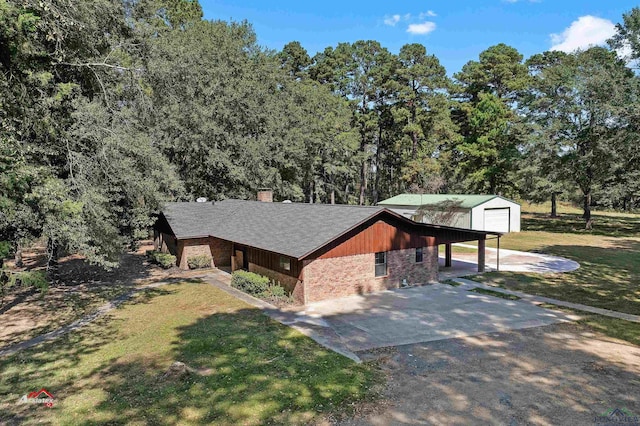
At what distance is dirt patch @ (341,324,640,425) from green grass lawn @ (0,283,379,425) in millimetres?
1072

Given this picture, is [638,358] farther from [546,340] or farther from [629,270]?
[629,270]

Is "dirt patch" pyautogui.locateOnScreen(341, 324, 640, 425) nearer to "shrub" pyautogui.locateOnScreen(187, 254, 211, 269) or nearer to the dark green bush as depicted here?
the dark green bush

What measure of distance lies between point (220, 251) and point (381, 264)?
12.0 meters

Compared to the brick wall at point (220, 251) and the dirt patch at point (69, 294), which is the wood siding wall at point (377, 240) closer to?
the dirt patch at point (69, 294)

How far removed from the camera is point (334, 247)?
55.5 ft

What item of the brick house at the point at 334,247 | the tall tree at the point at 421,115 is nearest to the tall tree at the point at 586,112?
the tall tree at the point at 421,115

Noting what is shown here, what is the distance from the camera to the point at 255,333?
12922mm

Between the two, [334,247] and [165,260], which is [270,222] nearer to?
[334,247]

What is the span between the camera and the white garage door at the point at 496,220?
3703 centimetres

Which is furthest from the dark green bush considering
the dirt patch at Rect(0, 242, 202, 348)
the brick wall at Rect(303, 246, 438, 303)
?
the dirt patch at Rect(0, 242, 202, 348)

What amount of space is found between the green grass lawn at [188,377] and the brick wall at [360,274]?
296cm

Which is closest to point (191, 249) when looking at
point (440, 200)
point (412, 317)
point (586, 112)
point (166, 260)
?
point (166, 260)

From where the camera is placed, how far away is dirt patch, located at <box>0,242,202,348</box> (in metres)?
14.6

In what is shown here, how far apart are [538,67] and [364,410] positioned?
72.8 m
